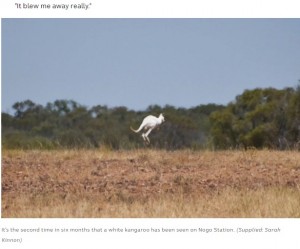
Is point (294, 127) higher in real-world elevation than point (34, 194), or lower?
higher

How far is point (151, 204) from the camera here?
558 centimetres

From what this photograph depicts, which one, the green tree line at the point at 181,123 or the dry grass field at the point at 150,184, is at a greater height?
the green tree line at the point at 181,123

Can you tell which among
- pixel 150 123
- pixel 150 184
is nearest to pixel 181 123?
pixel 150 123

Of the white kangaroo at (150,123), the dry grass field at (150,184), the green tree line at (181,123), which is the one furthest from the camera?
the green tree line at (181,123)

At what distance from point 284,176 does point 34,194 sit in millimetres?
2444

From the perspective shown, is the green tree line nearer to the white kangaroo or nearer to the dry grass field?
the white kangaroo

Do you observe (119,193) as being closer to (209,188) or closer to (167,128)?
(209,188)

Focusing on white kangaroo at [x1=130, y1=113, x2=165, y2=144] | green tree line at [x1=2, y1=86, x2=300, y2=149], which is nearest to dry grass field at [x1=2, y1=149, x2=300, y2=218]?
white kangaroo at [x1=130, y1=113, x2=165, y2=144]

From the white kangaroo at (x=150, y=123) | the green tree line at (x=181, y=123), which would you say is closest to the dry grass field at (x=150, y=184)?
the white kangaroo at (x=150, y=123)

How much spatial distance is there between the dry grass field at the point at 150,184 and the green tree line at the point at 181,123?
387cm

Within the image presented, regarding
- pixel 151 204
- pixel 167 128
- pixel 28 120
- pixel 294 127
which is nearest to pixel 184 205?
pixel 151 204

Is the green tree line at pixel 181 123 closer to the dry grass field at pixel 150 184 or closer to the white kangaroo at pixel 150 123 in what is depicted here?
the white kangaroo at pixel 150 123

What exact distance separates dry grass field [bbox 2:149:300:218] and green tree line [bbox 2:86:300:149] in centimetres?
387

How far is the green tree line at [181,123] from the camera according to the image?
12.6 metres
